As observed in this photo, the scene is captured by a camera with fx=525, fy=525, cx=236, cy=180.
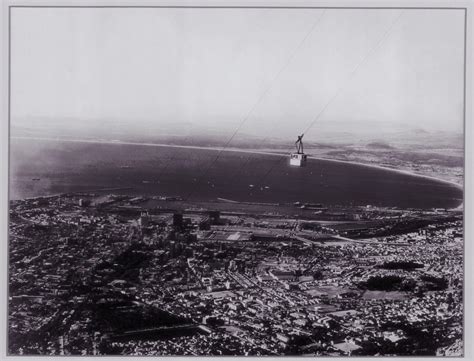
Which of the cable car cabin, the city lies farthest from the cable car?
the city

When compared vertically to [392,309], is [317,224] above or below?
above

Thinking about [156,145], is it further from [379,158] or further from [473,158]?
[473,158]

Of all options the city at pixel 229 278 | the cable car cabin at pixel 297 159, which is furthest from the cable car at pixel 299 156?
the city at pixel 229 278

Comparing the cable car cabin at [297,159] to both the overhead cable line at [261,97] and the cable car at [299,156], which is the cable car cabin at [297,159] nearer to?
the cable car at [299,156]

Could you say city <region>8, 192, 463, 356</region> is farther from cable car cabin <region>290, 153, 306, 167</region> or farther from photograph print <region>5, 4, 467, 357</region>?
cable car cabin <region>290, 153, 306, 167</region>

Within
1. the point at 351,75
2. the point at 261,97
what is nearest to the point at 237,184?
the point at 261,97

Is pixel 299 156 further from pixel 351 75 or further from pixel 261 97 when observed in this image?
pixel 351 75

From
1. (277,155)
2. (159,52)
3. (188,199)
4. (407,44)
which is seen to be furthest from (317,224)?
(159,52)
